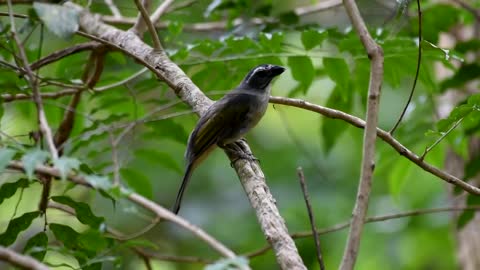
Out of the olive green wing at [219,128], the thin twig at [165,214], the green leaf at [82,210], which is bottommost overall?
the thin twig at [165,214]

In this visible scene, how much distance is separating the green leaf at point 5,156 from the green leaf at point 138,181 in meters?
1.92

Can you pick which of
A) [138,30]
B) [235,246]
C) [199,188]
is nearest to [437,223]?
[235,246]

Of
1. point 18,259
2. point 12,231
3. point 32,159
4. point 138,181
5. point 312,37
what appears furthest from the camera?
point 138,181

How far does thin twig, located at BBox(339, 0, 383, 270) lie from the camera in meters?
2.10

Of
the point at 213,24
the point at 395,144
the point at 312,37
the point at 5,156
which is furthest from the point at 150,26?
the point at 213,24

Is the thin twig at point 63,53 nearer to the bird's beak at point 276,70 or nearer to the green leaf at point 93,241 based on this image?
the bird's beak at point 276,70

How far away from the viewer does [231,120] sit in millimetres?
4527

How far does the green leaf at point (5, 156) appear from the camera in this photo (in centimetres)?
216

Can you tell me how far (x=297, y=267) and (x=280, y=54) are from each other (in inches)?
85.6

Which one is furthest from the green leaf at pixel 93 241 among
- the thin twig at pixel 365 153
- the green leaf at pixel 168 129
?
the green leaf at pixel 168 129

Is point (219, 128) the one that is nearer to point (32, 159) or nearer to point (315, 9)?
point (315, 9)

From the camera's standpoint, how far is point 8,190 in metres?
3.18

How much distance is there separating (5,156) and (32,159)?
11 cm

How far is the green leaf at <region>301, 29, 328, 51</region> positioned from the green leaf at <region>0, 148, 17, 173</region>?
2.18m
